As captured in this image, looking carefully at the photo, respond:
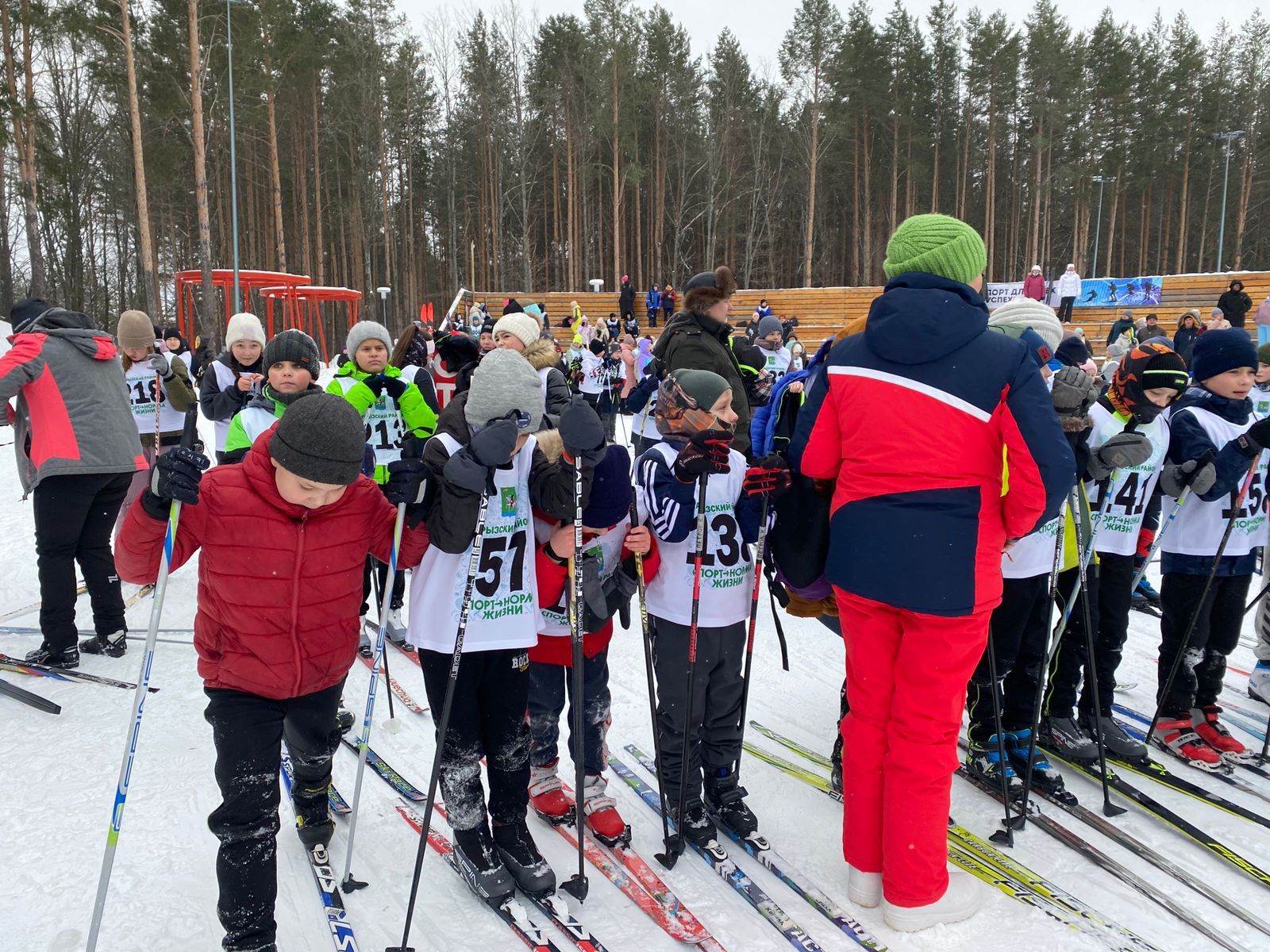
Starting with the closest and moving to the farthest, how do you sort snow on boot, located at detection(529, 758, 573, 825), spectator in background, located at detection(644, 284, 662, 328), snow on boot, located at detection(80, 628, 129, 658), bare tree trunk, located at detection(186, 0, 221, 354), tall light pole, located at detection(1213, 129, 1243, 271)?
snow on boot, located at detection(529, 758, 573, 825), snow on boot, located at detection(80, 628, 129, 658), bare tree trunk, located at detection(186, 0, 221, 354), spectator in background, located at detection(644, 284, 662, 328), tall light pole, located at detection(1213, 129, 1243, 271)

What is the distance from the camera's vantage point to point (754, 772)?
349cm

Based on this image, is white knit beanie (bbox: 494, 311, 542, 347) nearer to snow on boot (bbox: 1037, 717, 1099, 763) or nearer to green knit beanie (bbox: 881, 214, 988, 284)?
green knit beanie (bbox: 881, 214, 988, 284)

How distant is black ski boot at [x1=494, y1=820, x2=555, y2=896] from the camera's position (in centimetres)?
260

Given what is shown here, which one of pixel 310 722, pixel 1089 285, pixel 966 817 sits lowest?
pixel 966 817

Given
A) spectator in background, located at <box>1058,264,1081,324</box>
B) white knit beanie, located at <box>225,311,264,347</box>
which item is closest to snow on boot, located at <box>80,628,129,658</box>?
white knit beanie, located at <box>225,311,264,347</box>

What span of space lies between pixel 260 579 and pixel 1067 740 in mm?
3415

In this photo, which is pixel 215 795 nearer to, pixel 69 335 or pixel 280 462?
pixel 280 462

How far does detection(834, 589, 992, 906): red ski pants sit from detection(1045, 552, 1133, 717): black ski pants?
1.46 meters

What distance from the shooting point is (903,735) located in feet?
8.02

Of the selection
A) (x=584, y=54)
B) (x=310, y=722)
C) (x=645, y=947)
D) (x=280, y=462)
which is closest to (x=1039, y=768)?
(x=645, y=947)

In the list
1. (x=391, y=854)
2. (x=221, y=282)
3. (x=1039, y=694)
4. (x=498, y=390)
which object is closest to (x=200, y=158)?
(x=221, y=282)

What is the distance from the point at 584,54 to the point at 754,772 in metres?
33.4

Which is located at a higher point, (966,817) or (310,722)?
(310,722)

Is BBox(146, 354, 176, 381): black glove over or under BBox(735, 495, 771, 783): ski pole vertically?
over
